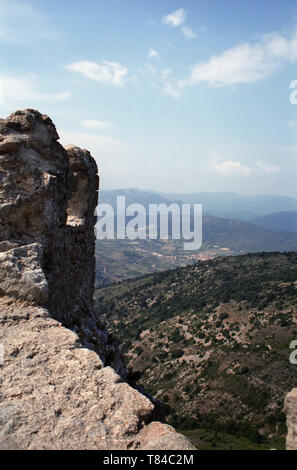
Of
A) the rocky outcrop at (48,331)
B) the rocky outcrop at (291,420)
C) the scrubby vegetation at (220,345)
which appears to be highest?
the rocky outcrop at (48,331)

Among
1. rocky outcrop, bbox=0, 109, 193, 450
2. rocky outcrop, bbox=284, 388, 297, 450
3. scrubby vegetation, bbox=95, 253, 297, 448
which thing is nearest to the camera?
rocky outcrop, bbox=0, 109, 193, 450

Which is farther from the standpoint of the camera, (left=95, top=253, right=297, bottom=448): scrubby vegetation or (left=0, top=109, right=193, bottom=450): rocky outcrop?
(left=95, top=253, right=297, bottom=448): scrubby vegetation

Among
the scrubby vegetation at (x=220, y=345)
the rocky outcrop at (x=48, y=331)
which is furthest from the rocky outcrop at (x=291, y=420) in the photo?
the scrubby vegetation at (x=220, y=345)

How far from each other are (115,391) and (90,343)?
4539 millimetres

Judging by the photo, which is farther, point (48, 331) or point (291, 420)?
point (48, 331)

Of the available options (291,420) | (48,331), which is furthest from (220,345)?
(48,331)

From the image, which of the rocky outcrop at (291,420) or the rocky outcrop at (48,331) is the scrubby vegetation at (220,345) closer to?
the rocky outcrop at (48,331)

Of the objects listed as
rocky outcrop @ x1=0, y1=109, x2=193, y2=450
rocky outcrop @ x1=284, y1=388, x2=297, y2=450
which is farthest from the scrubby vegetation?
rocky outcrop @ x1=284, y1=388, x2=297, y2=450

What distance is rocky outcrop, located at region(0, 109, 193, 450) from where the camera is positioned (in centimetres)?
450

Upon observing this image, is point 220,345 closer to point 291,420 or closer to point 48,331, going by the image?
point 291,420

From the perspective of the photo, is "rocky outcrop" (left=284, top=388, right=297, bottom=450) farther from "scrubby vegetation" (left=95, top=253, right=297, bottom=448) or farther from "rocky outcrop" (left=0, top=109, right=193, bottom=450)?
"scrubby vegetation" (left=95, top=253, right=297, bottom=448)

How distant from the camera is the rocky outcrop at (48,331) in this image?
4.50 metres

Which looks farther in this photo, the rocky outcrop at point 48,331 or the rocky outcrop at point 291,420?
the rocky outcrop at point 291,420

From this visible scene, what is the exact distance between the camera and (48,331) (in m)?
6.34
